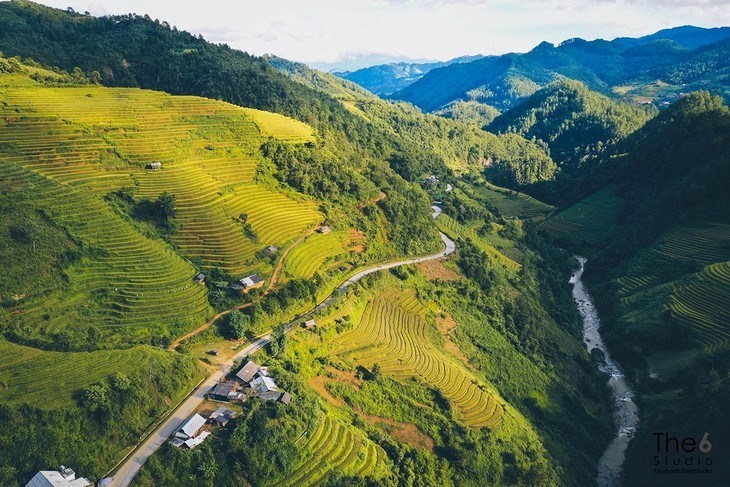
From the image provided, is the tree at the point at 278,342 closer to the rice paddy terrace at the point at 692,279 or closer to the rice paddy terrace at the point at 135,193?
the rice paddy terrace at the point at 135,193

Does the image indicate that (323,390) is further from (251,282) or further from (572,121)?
(572,121)

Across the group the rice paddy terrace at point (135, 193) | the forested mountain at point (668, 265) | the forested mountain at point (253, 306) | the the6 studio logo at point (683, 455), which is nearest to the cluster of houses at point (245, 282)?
the forested mountain at point (253, 306)

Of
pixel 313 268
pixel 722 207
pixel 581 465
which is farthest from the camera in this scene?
pixel 722 207

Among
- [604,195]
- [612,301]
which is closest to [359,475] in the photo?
[612,301]

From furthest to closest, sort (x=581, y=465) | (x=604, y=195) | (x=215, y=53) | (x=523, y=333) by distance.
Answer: (x=215, y=53)
(x=604, y=195)
(x=523, y=333)
(x=581, y=465)

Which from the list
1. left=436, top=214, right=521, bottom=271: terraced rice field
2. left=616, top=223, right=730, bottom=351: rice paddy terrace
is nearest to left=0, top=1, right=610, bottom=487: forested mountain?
left=436, top=214, right=521, bottom=271: terraced rice field

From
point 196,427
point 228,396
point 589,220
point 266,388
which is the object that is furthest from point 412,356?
point 589,220

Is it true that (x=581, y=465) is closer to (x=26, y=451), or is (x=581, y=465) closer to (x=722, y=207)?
(x=26, y=451)
